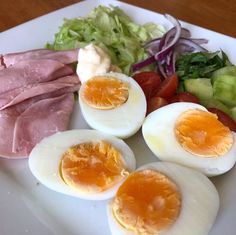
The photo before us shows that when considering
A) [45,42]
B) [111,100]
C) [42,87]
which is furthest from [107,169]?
[45,42]

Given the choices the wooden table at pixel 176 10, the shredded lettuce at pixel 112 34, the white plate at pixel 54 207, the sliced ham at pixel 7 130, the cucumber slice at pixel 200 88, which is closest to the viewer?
the white plate at pixel 54 207

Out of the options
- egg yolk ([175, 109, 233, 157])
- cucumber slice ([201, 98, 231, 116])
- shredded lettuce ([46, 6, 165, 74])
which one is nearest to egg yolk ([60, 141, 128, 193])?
egg yolk ([175, 109, 233, 157])

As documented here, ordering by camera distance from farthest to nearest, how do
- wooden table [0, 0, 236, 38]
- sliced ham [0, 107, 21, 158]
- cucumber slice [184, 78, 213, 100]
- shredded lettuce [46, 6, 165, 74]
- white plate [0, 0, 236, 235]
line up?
wooden table [0, 0, 236, 38] → shredded lettuce [46, 6, 165, 74] → cucumber slice [184, 78, 213, 100] → sliced ham [0, 107, 21, 158] → white plate [0, 0, 236, 235]

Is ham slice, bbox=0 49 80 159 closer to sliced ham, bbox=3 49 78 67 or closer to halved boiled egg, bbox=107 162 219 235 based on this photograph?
sliced ham, bbox=3 49 78 67

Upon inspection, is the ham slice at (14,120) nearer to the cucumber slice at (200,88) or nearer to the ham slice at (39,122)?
the ham slice at (39,122)

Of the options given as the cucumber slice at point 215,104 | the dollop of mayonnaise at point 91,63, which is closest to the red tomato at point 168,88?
the cucumber slice at point 215,104

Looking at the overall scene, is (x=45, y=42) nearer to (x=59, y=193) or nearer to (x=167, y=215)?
(x=59, y=193)

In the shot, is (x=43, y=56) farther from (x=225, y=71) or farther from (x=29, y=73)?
(x=225, y=71)
